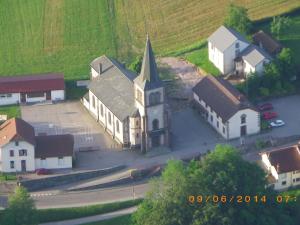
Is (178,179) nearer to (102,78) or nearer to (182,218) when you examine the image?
(182,218)

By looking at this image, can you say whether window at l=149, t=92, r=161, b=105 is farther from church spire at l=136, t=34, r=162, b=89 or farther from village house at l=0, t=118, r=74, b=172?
village house at l=0, t=118, r=74, b=172

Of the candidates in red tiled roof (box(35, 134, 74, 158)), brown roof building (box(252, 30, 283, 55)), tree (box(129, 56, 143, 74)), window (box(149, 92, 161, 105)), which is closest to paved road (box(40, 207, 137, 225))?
red tiled roof (box(35, 134, 74, 158))

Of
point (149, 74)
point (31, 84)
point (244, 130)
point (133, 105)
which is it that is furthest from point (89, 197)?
point (31, 84)

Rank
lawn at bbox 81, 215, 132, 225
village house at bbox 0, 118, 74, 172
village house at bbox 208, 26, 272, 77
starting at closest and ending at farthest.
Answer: lawn at bbox 81, 215, 132, 225, village house at bbox 0, 118, 74, 172, village house at bbox 208, 26, 272, 77

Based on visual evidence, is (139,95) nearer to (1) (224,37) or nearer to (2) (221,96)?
(2) (221,96)

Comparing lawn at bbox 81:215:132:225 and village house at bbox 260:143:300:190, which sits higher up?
village house at bbox 260:143:300:190
